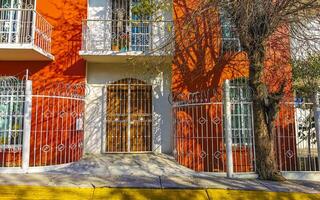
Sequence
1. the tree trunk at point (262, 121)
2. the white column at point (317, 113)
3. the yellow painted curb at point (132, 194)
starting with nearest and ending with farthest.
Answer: the yellow painted curb at point (132, 194), the tree trunk at point (262, 121), the white column at point (317, 113)

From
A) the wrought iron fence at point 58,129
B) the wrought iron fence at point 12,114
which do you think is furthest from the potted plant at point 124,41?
the wrought iron fence at point 12,114

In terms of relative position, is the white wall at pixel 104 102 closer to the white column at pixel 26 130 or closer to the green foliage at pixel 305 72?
the white column at pixel 26 130

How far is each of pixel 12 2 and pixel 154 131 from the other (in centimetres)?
769

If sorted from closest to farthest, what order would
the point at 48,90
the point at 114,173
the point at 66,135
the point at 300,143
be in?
the point at 114,173, the point at 300,143, the point at 66,135, the point at 48,90

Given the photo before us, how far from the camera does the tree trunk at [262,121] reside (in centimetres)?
732

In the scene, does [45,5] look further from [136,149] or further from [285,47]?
[285,47]

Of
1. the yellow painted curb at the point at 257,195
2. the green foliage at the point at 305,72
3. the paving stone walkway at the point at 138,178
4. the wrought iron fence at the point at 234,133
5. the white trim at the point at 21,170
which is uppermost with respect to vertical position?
the green foliage at the point at 305,72

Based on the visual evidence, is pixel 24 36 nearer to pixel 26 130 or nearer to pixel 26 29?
pixel 26 29

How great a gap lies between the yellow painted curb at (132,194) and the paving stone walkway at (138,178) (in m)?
0.23

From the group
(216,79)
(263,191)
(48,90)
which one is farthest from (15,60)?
(263,191)

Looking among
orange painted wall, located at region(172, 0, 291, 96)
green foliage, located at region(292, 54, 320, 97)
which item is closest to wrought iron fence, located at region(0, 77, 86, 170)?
orange painted wall, located at region(172, 0, 291, 96)

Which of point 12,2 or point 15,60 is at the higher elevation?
point 12,2

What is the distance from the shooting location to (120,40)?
1104 centimetres

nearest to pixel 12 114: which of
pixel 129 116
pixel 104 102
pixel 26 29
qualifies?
pixel 104 102
